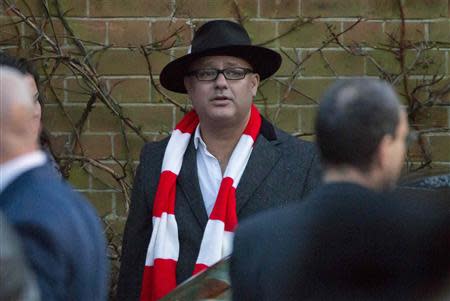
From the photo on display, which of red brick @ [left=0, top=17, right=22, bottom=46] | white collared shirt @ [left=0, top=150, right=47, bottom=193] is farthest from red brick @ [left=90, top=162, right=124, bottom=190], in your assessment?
white collared shirt @ [left=0, top=150, right=47, bottom=193]

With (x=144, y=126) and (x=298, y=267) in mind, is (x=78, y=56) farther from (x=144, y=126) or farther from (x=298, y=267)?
(x=298, y=267)

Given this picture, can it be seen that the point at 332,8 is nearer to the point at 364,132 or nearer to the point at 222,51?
the point at 222,51

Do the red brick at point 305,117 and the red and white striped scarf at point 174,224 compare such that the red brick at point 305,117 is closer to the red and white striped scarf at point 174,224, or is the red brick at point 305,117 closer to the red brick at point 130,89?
the red brick at point 130,89

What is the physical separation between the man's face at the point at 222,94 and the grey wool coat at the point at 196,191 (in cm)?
15

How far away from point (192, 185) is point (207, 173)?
0.39ft

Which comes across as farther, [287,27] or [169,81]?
[287,27]

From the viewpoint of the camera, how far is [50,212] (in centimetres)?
344

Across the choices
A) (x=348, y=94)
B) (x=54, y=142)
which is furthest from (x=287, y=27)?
(x=348, y=94)

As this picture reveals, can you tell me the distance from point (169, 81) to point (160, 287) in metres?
0.98

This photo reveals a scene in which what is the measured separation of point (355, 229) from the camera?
321 cm

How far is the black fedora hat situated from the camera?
5.54m

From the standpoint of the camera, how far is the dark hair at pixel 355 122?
327 cm

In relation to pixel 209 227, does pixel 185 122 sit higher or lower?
higher

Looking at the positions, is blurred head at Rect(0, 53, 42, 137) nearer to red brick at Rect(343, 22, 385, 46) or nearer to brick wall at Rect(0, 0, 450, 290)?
brick wall at Rect(0, 0, 450, 290)
